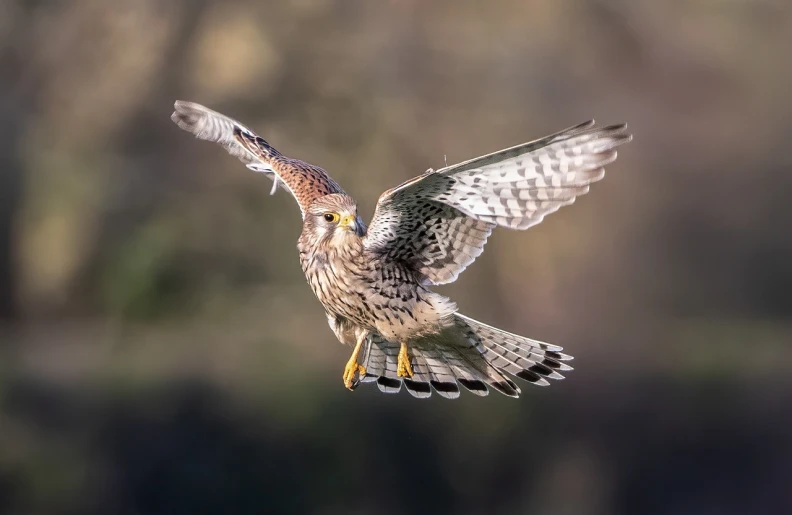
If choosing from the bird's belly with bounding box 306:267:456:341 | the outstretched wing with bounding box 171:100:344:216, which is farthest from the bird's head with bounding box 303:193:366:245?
the outstretched wing with bounding box 171:100:344:216

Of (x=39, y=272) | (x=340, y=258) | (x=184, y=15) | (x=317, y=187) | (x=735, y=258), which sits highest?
(x=184, y=15)

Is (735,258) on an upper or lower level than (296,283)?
upper

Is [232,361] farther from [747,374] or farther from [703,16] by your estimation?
[703,16]

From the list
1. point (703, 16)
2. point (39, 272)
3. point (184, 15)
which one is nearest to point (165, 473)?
point (39, 272)

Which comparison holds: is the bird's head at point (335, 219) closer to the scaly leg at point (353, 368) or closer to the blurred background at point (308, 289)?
the scaly leg at point (353, 368)

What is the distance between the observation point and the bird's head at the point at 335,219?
485 cm

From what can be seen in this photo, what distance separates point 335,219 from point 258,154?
1041 millimetres

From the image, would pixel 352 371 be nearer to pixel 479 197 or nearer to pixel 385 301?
pixel 385 301

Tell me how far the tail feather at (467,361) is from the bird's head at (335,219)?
654mm

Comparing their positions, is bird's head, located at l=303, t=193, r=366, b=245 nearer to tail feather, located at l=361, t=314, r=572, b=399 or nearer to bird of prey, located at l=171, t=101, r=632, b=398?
bird of prey, located at l=171, t=101, r=632, b=398

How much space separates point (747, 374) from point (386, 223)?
8.75 m

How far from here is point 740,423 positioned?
12.7m

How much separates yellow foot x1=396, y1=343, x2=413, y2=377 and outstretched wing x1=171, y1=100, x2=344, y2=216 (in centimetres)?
82

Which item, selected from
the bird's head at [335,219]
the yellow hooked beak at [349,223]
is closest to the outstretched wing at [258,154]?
the bird's head at [335,219]
